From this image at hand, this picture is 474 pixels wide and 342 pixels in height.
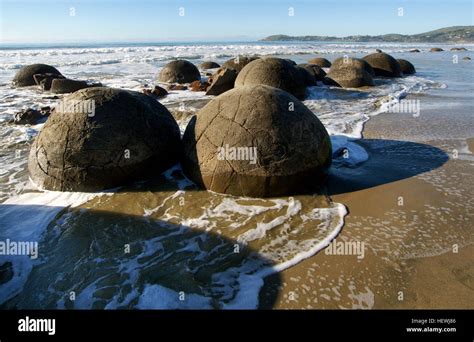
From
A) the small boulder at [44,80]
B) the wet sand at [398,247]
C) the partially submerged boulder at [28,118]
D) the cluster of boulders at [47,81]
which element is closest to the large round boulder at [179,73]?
the cluster of boulders at [47,81]

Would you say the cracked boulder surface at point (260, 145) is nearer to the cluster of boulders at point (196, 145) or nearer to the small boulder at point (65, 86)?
→ the cluster of boulders at point (196, 145)

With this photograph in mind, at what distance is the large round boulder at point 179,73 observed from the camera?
16.9 meters

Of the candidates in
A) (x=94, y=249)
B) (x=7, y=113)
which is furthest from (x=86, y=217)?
(x=7, y=113)

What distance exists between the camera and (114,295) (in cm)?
314

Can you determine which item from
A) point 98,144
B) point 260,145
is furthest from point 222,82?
point 260,145

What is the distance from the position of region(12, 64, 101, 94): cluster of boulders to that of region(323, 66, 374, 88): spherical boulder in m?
9.87

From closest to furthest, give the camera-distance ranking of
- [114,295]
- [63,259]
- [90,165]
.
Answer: [114,295]
[63,259]
[90,165]

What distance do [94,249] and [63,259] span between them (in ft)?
0.98

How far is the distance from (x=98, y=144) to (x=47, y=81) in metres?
12.5

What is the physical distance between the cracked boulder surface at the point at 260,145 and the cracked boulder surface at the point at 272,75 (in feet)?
21.2

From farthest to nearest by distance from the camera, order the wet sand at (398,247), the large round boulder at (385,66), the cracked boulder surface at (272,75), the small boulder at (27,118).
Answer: the large round boulder at (385,66) < the cracked boulder surface at (272,75) < the small boulder at (27,118) < the wet sand at (398,247)

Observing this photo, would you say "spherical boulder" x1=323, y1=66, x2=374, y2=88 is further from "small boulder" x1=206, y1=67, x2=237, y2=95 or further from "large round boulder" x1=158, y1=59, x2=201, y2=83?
"large round boulder" x1=158, y1=59, x2=201, y2=83

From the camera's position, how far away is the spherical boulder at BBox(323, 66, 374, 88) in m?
15.4
